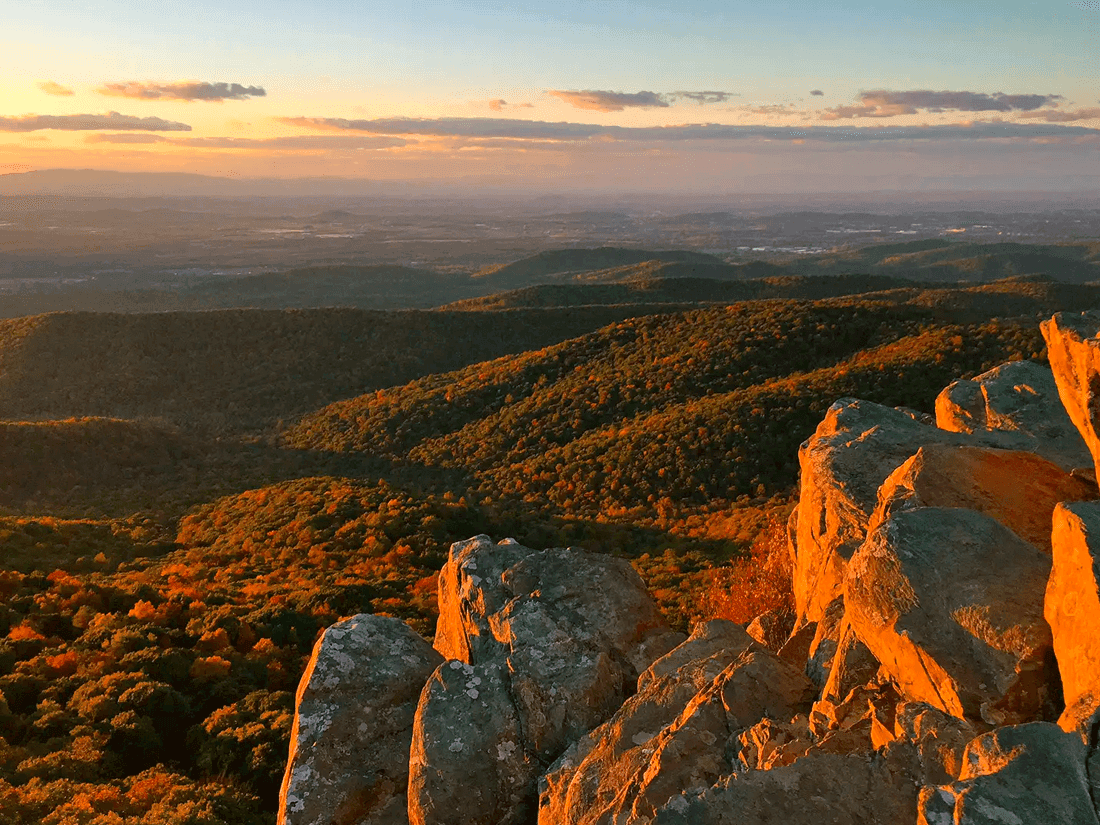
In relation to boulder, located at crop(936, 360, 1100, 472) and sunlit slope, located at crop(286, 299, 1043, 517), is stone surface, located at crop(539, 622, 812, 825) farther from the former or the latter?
sunlit slope, located at crop(286, 299, 1043, 517)

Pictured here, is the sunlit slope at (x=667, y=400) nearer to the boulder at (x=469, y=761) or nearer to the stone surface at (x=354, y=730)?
the stone surface at (x=354, y=730)

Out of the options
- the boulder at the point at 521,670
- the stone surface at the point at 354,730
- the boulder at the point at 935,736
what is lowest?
the stone surface at the point at 354,730

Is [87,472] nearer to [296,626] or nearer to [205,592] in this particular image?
[205,592]

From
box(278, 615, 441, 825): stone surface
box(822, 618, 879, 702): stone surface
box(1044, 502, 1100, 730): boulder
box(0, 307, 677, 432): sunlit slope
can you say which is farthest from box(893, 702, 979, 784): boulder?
box(0, 307, 677, 432): sunlit slope

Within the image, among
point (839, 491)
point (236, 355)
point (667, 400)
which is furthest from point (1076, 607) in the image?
point (236, 355)

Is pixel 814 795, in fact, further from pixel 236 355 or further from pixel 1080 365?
pixel 236 355

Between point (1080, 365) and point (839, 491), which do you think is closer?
point (1080, 365)

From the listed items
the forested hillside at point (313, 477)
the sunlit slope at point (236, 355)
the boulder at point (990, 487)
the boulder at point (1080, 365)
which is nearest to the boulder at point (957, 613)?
the boulder at point (990, 487)
